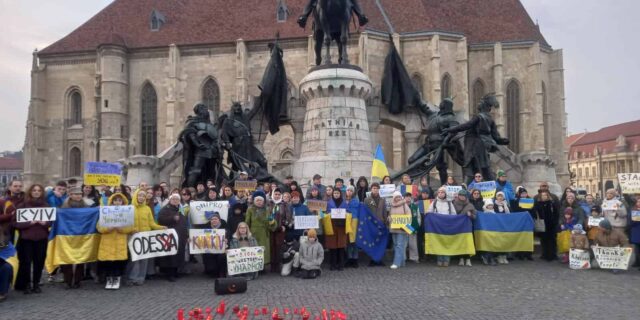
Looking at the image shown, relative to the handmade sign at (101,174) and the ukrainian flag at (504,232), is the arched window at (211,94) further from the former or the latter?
the ukrainian flag at (504,232)

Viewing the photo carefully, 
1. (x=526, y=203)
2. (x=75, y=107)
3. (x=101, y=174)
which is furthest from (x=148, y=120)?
(x=526, y=203)

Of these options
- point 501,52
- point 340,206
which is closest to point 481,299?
point 340,206

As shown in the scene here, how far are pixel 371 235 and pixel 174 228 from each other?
368 cm

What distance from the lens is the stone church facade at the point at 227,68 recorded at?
1399 inches

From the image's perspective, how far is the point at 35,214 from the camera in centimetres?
723

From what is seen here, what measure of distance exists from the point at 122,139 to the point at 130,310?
34.8 meters

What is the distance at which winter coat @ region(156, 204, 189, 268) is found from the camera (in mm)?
8227

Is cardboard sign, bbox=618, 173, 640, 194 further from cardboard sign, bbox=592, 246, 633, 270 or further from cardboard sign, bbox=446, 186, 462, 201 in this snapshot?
cardboard sign, bbox=446, 186, 462, 201

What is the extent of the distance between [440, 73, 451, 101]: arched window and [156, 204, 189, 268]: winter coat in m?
30.0

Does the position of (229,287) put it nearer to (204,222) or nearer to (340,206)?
(204,222)

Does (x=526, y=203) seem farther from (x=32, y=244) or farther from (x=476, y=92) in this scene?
(x=476, y=92)

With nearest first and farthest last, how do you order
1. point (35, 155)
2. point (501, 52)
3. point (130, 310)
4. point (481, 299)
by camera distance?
1. point (130, 310)
2. point (481, 299)
3. point (501, 52)
4. point (35, 155)

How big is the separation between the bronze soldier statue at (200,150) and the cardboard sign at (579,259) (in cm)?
831

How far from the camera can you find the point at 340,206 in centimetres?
938
